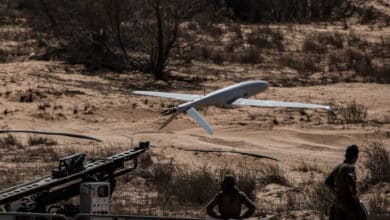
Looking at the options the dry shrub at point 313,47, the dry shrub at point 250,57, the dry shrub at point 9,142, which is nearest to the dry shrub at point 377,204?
the dry shrub at point 9,142

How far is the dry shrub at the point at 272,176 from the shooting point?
15.6 meters

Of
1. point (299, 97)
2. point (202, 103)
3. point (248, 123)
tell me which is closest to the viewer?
point (202, 103)

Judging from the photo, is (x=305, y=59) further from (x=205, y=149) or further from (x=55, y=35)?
(x=205, y=149)

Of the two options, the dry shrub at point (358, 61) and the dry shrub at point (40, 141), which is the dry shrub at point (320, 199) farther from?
the dry shrub at point (358, 61)

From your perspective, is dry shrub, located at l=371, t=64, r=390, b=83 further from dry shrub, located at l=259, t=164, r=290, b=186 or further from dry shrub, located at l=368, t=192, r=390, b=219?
dry shrub, located at l=368, t=192, r=390, b=219

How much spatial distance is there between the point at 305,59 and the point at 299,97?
5.03 m

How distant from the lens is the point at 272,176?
15812 millimetres

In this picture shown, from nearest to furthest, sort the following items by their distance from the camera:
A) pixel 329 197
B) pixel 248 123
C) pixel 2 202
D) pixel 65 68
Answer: pixel 2 202, pixel 329 197, pixel 248 123, pixel 65 68

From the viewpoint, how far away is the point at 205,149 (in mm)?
18844

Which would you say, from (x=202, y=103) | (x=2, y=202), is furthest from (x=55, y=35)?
(x=2, y=202)

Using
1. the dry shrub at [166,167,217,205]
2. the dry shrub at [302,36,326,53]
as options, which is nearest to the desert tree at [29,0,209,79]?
the dry shrub at [302,36,326,53]

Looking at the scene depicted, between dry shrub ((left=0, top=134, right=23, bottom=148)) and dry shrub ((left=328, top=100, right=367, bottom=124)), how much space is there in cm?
692

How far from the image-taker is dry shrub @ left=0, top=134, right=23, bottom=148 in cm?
1884

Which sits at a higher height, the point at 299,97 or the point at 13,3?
the point at 13,3
